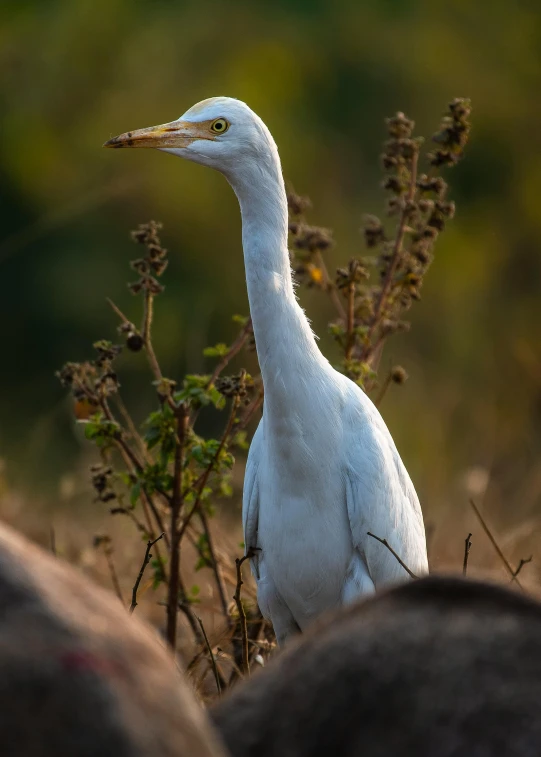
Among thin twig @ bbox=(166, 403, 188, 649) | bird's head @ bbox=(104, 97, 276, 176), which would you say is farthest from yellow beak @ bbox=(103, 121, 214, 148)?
thin twig @ bbox=(166, 403, 188, 649)

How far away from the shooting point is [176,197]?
40.7 feet

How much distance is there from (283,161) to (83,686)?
36.7 feet

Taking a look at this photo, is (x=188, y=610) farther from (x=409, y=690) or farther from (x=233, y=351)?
(x=409, y=690)

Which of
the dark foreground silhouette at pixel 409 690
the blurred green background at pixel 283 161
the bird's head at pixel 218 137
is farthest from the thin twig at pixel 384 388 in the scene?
the blurred green background at pixel 283 161

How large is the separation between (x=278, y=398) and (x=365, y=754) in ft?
6.98

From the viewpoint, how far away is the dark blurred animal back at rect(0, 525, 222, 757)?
5.18 ft

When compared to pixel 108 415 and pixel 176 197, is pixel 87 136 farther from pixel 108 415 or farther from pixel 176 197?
pixel 108 415

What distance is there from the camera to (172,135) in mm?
3799

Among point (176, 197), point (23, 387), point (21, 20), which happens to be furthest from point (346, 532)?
point (21, 20)

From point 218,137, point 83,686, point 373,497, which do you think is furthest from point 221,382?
point 83,686

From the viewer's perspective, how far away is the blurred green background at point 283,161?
10.8 meters

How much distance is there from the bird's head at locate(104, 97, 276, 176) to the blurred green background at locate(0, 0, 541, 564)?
5221 millimetres

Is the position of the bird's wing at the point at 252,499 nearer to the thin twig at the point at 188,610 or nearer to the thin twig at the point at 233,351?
the thin twig at the point at 233,351

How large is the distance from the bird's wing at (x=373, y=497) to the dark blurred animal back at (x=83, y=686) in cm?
221
